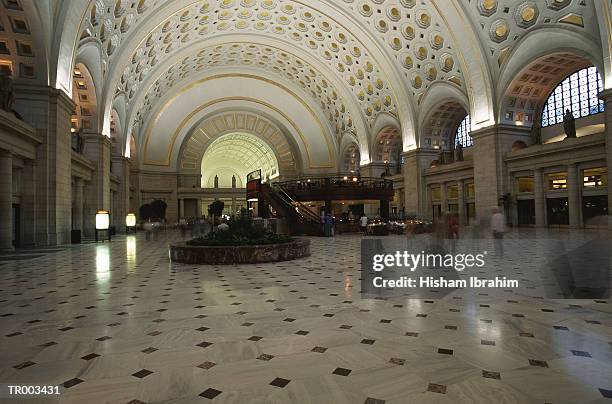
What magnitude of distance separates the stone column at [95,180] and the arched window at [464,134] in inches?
959

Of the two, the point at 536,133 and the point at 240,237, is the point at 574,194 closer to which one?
the point at 536,133

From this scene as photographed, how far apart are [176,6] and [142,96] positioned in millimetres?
8620

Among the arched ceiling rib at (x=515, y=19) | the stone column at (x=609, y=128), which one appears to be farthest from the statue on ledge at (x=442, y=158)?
the stone column at (x=609, y=128)

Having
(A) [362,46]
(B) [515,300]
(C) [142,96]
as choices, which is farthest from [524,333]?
(C) [142,96]

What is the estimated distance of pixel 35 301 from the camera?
5.88 m

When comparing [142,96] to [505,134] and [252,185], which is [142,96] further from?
[505,134]

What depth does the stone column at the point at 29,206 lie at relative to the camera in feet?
45.8

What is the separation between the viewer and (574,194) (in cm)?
1909

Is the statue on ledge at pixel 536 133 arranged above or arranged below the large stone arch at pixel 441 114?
below

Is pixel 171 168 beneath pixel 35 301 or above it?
above

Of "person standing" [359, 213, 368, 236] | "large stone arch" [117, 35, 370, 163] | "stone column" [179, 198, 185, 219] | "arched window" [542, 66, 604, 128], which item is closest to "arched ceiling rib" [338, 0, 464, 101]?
"arched window" [542, 66, 604, 128]

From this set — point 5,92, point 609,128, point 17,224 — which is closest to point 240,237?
point 17,224

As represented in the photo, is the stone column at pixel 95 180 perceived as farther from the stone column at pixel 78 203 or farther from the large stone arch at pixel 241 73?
the large stone arch at pixel 241 73

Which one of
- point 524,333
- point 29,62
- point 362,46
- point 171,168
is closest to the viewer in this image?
point 524,333
